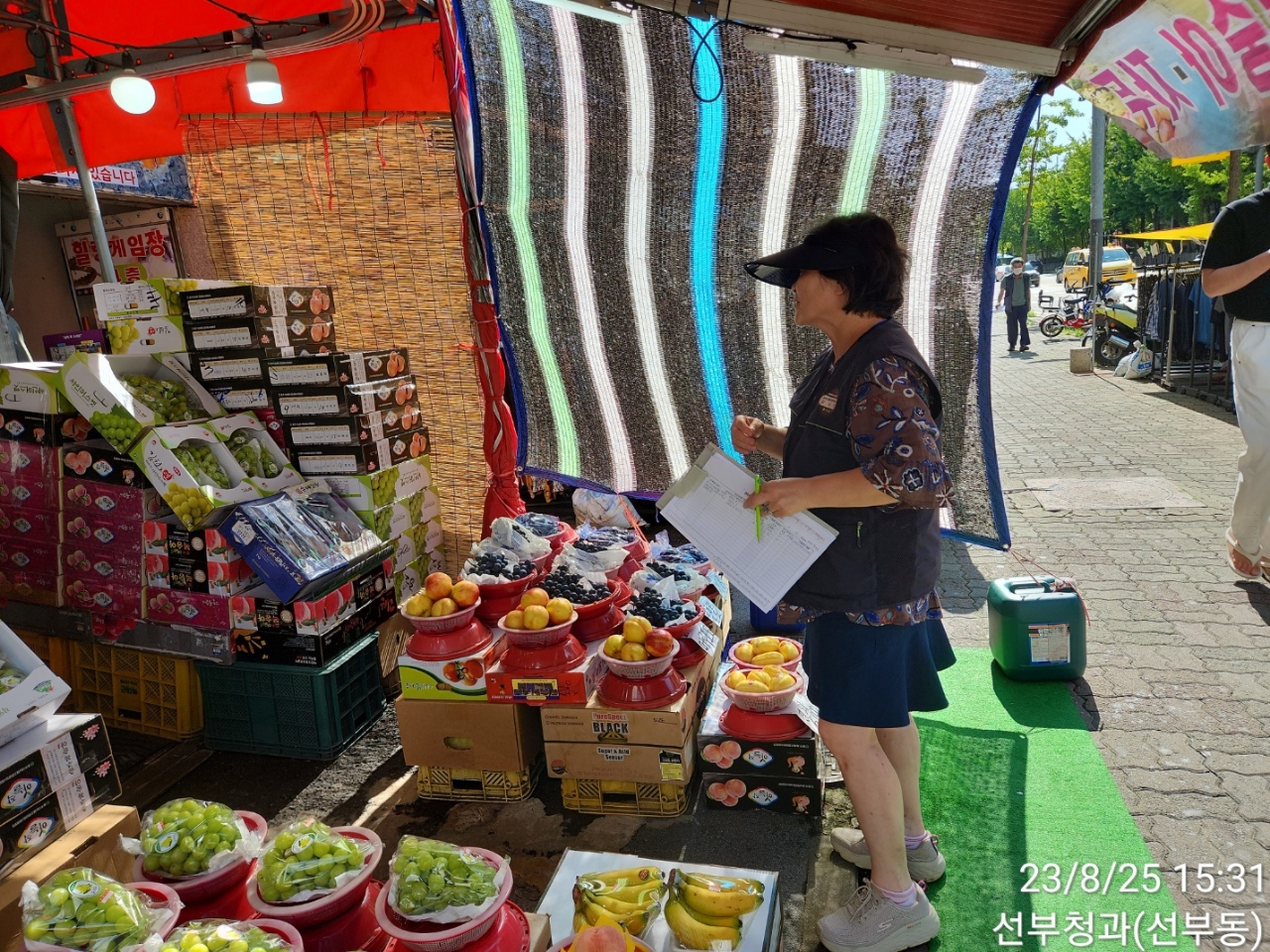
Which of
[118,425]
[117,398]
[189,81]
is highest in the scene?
[189,81]

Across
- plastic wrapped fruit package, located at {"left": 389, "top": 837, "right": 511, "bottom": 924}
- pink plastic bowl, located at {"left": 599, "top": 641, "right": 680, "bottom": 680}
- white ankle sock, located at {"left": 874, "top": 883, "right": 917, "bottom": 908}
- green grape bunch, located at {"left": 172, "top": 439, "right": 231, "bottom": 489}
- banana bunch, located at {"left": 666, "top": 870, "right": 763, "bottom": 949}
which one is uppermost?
green grape bunch, located at {"left": 172, "top": 439, "right": 231, "bottom": 489}

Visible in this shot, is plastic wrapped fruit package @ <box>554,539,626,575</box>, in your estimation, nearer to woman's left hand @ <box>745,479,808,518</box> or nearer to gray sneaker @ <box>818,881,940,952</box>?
woman's left hand @ <box>745,479,808,518</box>

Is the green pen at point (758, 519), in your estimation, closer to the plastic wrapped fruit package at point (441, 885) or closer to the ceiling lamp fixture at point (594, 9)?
the plastic wrapped fruit package at point (441, 885)

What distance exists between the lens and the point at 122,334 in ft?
13.2

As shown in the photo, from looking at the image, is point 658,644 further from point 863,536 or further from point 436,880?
point 436,880

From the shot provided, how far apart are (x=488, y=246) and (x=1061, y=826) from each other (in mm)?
3132

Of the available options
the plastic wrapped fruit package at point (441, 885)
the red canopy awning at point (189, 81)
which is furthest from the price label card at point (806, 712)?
the red canopy awning at point (189, 81)

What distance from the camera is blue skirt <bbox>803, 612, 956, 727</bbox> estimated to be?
7.52 feet

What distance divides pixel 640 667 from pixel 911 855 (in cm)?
106

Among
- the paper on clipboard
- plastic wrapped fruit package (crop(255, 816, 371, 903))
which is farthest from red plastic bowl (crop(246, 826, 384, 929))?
the paper on clipboard

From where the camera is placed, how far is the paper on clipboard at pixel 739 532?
2.26 m

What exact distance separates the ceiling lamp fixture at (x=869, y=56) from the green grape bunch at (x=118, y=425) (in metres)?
2.87

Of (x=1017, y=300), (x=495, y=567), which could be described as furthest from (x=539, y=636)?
(x=1017, y=300)

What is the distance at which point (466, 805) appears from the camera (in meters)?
3.28
